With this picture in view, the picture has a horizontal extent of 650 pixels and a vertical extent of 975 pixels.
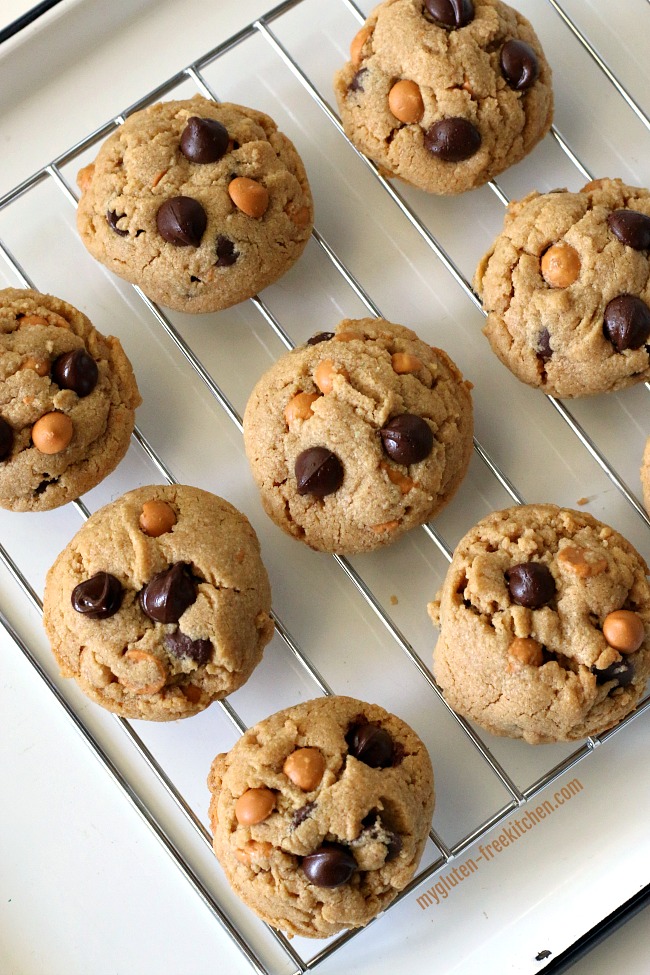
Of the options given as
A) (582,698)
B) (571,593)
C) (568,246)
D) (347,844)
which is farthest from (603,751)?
(568,246)

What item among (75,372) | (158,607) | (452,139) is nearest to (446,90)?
(452,139)

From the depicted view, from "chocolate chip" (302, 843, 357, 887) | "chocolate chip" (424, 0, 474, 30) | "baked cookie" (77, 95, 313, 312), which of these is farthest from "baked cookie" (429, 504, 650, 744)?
"chocolate chip" (424, 0, 474, 30)

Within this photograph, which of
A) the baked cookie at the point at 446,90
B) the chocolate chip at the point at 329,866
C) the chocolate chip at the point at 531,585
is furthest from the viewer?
the baked cookie at the point at 446,90

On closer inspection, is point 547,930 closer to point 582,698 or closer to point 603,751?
point 603,751

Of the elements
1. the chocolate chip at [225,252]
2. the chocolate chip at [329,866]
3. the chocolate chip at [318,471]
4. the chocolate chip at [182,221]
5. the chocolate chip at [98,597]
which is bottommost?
the chocolate chip at [329,866]

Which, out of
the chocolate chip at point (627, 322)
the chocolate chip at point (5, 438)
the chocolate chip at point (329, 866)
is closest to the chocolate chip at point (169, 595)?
the chocolate chip at point (5, 438)

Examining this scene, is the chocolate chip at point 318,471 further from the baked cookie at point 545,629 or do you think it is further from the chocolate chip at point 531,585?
the chocolate chip at point 531,585

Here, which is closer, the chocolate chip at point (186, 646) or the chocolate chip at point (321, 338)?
the chocolate chip at point (186, 646)
